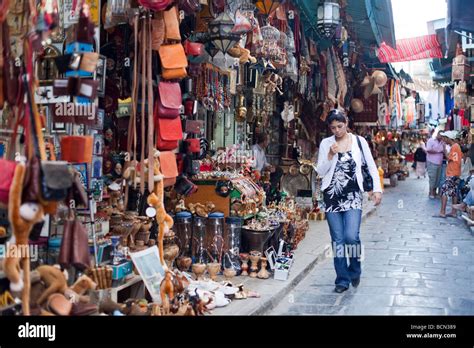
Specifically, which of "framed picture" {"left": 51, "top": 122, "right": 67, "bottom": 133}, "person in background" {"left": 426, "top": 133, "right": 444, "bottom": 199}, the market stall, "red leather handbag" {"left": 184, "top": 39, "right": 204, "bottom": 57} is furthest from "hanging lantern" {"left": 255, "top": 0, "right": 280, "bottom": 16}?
"person in background" {"left": 426, "top": 133, "right": 444, "bottom": 199}

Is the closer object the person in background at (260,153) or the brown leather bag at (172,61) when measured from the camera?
the brown leather bag at (172,61)

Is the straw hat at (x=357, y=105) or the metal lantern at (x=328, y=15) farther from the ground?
the metal lantern at (x=328, y=15)

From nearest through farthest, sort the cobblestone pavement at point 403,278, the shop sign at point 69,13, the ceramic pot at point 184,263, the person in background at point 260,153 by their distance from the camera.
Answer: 1. the shop sign at point 69,13
2. the cobblestone pavement at point 403,278
3. the ceramic pot at point 184,263
4. the person in background at point 260,153

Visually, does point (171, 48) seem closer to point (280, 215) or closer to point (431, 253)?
point (280, 215)

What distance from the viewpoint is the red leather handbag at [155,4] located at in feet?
17.0

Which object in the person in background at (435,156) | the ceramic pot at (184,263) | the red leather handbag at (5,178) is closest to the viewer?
the red leather handbag at (5,178)

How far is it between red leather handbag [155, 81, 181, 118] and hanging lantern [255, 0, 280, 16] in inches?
132

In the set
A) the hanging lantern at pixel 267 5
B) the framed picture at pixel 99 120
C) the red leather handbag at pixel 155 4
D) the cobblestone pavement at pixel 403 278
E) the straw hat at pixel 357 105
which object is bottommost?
the cobblestone pavement at pixel 403 278

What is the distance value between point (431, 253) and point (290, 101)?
5333 mm

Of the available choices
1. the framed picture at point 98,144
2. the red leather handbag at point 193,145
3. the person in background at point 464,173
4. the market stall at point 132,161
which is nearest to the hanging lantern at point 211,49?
the market stall at point 132,161

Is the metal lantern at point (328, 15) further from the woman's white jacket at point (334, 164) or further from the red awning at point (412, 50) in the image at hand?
the red awning at point (412, 50)

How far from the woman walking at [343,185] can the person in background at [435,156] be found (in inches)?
410

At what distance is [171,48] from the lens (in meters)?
5.75

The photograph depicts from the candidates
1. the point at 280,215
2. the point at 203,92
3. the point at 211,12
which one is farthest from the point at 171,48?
the point at 280,215
